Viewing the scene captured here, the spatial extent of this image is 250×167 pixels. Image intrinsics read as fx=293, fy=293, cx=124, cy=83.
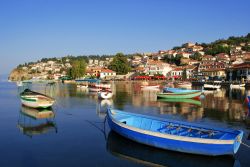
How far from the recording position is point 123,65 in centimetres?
12369

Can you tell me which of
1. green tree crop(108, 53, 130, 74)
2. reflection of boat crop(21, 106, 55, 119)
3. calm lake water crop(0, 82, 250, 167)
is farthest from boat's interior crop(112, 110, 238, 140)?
green tree crop(108, 53, 130, 74)

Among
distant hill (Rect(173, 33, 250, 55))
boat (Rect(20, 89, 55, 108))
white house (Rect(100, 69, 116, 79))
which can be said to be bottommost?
white house (Rect(100, 69, 116, 79))

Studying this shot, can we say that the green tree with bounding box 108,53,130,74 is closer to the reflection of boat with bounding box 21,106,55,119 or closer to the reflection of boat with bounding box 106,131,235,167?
the reflection of boat with bounding box 21,106,55,119

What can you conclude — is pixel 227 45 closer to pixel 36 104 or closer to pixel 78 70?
pixel 78 70

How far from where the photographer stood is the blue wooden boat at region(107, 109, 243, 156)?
1291cm

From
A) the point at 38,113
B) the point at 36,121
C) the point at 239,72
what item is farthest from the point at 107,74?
the point at 36,121

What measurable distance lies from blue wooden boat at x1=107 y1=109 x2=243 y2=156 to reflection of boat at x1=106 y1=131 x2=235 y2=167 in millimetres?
296

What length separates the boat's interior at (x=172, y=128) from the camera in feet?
46.2

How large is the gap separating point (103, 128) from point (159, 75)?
92.2m

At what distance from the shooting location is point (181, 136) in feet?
44.4

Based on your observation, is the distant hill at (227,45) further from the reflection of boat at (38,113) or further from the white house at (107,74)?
the reflection of boat at (38,113)

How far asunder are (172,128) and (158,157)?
241cm

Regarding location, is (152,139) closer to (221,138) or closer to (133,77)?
(221,138)

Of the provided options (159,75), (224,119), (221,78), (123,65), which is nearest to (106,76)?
(123,65)
